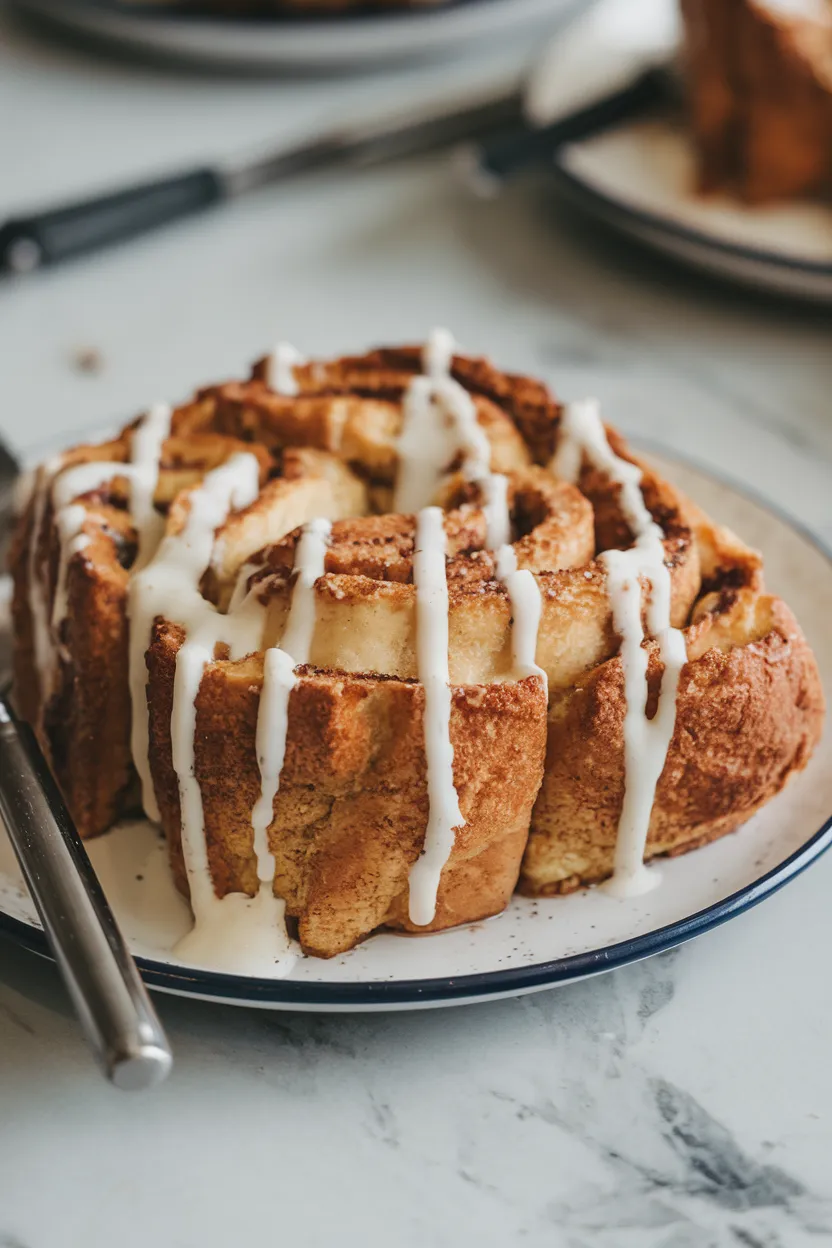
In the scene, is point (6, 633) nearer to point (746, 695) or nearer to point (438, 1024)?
point (438, 1024)

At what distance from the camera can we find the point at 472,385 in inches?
56.5

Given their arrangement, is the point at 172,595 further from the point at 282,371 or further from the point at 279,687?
the point at 282,371

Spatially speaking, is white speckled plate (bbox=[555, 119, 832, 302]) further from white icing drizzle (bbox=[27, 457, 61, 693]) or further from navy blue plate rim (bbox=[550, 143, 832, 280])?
white icing drizzle (bbox=[27, 457, 61, 693])

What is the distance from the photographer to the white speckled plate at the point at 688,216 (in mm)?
2055

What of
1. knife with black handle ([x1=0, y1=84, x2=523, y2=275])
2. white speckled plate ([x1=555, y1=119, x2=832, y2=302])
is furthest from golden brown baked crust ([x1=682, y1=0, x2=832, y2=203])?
knife with black handle ([x1=0, y1=84, x2=523, y2=275])

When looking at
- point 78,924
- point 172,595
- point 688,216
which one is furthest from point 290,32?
point 78,924

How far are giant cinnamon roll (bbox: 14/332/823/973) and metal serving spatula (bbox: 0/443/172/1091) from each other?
9 cm

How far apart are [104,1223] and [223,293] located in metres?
1.63

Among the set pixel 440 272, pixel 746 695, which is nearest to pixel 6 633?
pixel 746 695

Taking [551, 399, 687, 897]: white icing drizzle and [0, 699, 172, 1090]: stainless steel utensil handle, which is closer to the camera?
[0, 699, 172, 1090]: stainless steel utensil handle

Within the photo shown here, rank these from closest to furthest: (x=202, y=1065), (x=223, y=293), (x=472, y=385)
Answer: (x=202, y=1065) < (x=472, y=385) < (x=223, y=293)

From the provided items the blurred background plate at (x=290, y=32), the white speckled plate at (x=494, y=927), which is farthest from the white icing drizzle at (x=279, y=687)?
the blurred background plate at (x=290, y=32)

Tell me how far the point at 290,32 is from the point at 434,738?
2.09m

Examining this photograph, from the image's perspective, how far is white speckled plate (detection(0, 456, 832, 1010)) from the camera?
3.33ft
